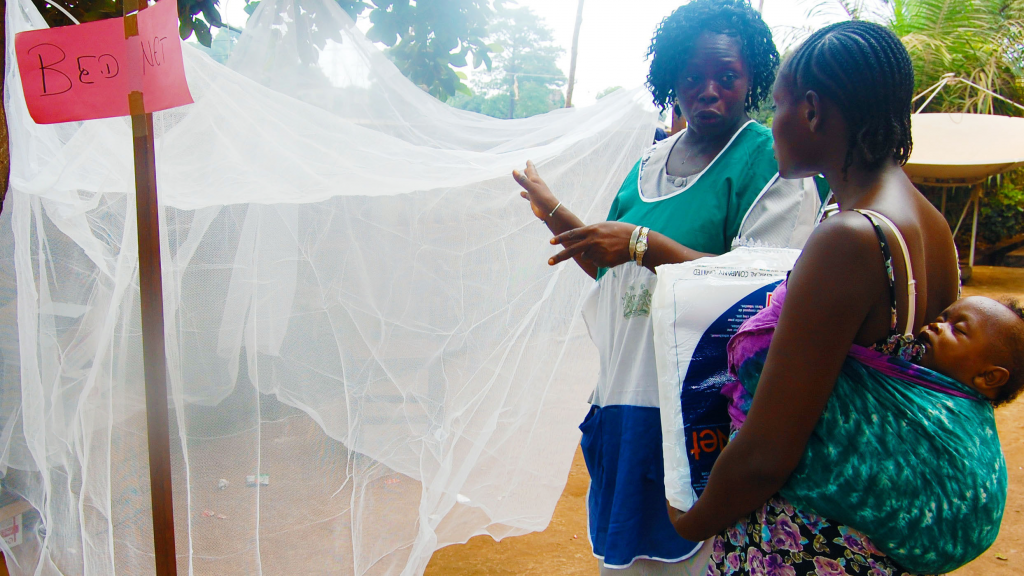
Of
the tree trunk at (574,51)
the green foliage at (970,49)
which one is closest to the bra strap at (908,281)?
the tree trunk at (574,51)

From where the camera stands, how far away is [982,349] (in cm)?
75

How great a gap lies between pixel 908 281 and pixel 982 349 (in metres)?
0.12

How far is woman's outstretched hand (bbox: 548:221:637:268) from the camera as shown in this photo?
1286mm

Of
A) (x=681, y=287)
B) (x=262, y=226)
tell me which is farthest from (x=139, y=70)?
(x=681, y=287)

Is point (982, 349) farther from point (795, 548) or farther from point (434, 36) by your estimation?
point (434, 36)

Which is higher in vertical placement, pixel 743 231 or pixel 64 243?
pixel 743 231

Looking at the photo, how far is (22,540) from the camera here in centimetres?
198

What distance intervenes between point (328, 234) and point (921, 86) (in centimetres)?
939

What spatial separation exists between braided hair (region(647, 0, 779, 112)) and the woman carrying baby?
24.3 inches

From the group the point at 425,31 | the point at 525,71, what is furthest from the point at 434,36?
the point at 525,71

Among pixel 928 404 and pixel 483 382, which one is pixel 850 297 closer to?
pixel 928 404

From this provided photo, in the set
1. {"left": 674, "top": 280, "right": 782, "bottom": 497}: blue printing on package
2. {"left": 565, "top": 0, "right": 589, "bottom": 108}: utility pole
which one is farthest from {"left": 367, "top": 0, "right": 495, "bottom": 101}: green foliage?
{"left": 565, "top": 0, "right": 589, "bottom": 108}: utility pole

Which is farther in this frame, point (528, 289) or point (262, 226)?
point (528, 289)

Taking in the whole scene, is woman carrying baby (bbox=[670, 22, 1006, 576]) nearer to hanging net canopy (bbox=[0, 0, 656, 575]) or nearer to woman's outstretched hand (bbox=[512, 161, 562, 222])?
woman's outstretched hand (bbox=[512, 161, 562, 222])
